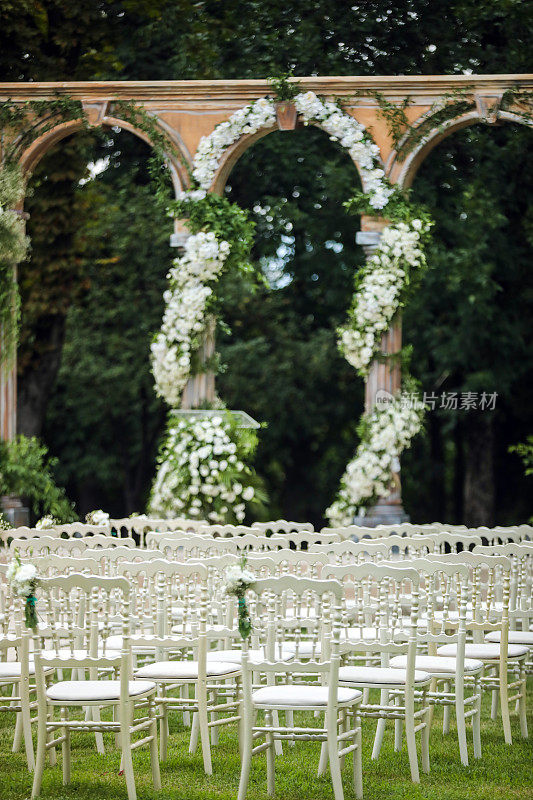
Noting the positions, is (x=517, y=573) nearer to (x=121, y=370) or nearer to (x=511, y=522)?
(x=121, y=370)

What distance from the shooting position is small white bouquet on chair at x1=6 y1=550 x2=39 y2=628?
458 cm

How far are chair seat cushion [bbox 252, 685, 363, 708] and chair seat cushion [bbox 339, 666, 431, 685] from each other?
7.7 inches

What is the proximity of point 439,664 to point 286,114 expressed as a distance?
268 inches

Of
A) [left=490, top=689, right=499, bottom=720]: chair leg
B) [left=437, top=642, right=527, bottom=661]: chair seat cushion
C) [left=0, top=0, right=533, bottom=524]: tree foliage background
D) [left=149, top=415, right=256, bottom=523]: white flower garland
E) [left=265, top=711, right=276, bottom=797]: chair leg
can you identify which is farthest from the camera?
[left=0, top=0, right=533, bottom=524]: tree foliage background

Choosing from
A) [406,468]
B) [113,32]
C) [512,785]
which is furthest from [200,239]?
[406,468]

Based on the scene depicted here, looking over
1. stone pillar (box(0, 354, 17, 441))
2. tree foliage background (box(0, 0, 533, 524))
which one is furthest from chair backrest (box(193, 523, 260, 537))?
tree foliage background (box(0, 0, 533, 524))

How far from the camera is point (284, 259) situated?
18.3 metres

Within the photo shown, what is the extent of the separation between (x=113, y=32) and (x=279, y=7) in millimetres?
2240

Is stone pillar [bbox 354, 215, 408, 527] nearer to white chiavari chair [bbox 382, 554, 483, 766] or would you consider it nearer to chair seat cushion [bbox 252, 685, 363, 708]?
white chiavari chair [bbox 382, 554, 483, 766]

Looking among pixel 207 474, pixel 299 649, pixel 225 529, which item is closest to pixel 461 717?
pixel 299 649

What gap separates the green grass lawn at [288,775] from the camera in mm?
4707

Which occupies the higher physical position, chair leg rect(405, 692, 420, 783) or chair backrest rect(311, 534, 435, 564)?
chair backrest rect(311, 534, 435, 564)

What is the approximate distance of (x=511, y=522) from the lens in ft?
61.7

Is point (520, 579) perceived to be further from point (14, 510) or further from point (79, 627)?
point (14, 510)
